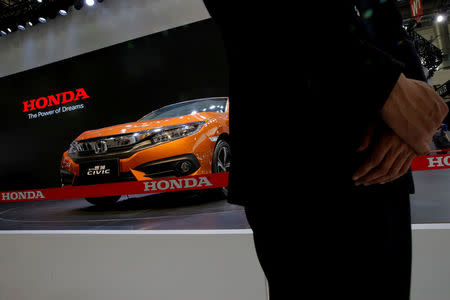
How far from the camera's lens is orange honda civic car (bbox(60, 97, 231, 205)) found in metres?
2.32

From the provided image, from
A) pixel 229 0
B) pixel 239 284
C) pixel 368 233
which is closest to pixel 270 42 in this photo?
pixel 229 0

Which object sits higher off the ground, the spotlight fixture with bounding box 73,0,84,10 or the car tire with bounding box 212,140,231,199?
the spotlight fixture with bounding box 73,0,84,10

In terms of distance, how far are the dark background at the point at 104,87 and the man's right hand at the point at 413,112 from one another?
2983 millimetres

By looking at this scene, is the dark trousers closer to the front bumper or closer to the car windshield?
the front bumper

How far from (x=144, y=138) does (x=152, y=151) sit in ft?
0.59

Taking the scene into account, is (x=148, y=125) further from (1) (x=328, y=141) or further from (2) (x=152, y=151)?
(1) (x=328, y=141)

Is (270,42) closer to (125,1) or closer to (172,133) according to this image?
(172,133)

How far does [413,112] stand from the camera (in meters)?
0.37

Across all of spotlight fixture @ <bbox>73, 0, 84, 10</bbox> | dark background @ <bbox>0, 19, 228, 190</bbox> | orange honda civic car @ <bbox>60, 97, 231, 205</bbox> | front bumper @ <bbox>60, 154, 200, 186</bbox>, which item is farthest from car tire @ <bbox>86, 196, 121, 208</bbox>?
spotlight fixture @ <bbox>73, 0, 84, 10</bbox>

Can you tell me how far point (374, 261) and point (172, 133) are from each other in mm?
2132

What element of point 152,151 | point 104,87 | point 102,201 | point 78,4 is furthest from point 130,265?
point 78,4

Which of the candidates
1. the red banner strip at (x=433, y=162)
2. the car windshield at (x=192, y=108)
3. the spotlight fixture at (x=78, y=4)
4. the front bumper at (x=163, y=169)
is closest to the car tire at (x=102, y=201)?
the front bumper at (x=163, y=169)

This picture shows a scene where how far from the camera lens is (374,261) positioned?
422 millimetres

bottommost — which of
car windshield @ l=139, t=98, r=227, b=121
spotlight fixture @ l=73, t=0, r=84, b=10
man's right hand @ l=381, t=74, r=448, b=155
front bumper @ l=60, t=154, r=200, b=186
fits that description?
front bumper @ l=60, t=154, r=200, b=186
